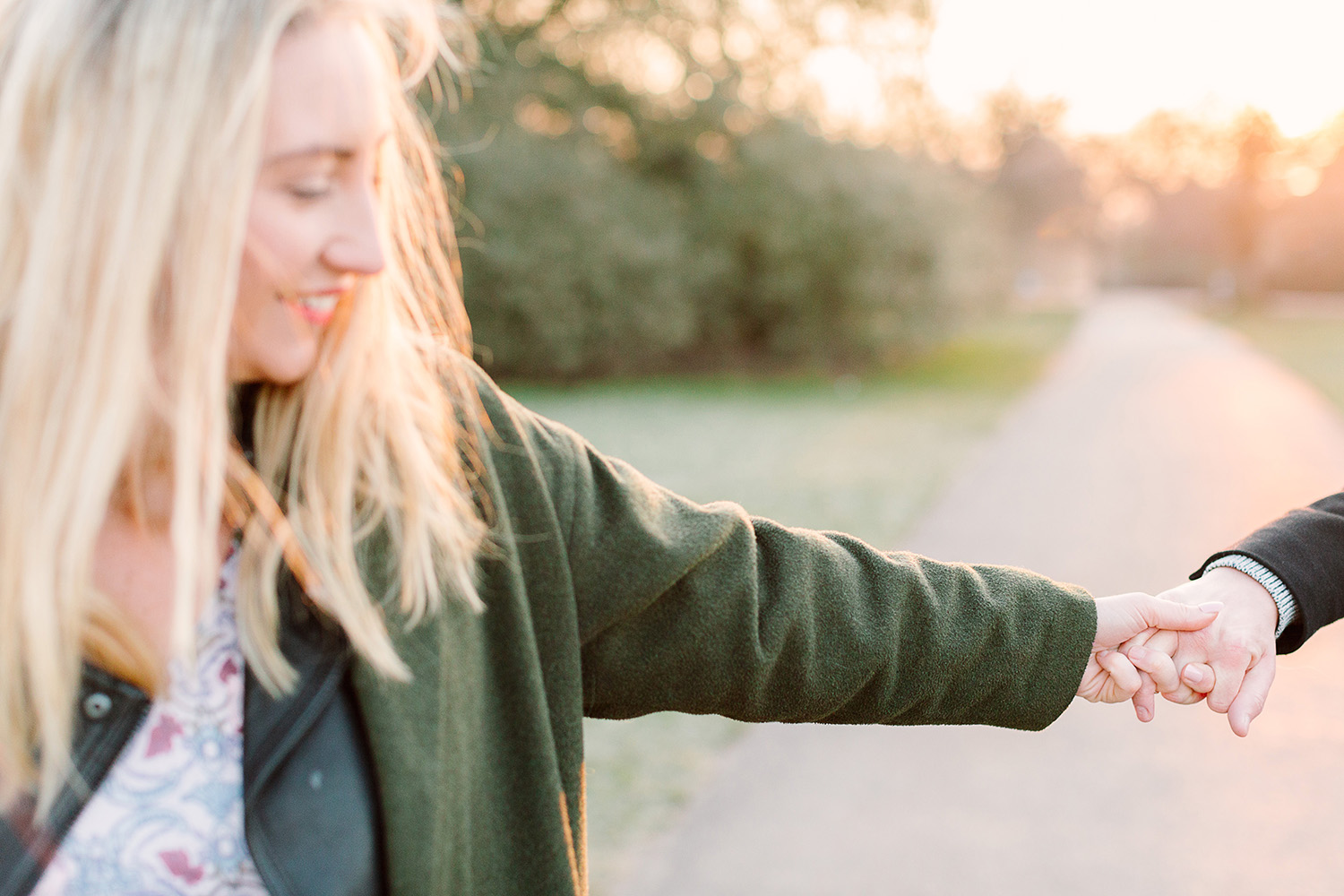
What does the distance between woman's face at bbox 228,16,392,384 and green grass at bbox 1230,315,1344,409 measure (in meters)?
14.1

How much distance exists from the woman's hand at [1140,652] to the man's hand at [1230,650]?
0.08 ft

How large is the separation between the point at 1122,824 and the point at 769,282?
15.6 meters

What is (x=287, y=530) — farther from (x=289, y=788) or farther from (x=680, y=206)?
(x=680, y=206)

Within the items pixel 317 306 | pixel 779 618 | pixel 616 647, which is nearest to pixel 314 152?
pixel 317 306

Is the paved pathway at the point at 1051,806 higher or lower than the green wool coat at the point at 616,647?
lower

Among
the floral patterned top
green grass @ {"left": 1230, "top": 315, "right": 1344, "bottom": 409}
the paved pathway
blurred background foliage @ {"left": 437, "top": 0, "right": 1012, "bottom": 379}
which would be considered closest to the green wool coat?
the floral patterned top

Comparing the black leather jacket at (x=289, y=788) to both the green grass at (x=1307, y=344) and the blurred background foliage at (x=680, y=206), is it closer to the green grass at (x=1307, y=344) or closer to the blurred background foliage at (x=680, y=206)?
the green grass at (x=1307, y=344)

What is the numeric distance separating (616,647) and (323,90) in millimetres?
800

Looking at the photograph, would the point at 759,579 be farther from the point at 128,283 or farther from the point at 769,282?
the point at 769,282

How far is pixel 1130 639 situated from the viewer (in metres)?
1.95

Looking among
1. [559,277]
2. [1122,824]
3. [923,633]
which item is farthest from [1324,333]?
[923,633]

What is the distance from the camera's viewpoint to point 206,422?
3.59 feet

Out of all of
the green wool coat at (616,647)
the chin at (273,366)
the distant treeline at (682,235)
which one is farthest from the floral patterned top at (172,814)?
the distant treeline at (682,235)

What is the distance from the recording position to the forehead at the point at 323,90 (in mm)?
1089
